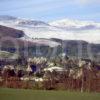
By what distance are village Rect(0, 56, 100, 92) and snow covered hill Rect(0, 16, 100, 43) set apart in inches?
9.2

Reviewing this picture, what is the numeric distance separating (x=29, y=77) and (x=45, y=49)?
35cm

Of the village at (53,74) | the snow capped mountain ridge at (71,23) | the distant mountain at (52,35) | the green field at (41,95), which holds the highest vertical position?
the snow capped mountain ridge at (71,23)

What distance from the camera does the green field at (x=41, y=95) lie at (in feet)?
11.7

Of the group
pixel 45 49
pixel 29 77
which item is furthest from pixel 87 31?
pixel 29 77

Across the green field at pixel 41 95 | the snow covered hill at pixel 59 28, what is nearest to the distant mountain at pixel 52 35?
the snow covered hill at pixel 59 28

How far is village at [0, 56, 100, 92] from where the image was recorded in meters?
3.52

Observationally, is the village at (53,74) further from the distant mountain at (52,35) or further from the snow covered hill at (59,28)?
the snow covered hill at (59,28)

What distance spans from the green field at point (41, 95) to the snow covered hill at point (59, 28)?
562mm

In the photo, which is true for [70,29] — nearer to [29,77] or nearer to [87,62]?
[87,62]

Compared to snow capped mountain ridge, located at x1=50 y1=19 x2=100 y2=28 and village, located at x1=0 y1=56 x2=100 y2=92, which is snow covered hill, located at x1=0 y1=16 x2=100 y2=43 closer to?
snow capped mountain ridge, located at x1=50 y1=19 x2=100 y2=28

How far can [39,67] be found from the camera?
146 inches

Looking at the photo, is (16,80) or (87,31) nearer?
(87,31)

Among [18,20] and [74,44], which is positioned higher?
[18,20]

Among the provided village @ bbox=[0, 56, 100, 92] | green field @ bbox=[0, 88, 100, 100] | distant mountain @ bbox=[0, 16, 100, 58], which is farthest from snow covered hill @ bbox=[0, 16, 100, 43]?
green field @ bbox=[0, 88, 100, 100]
